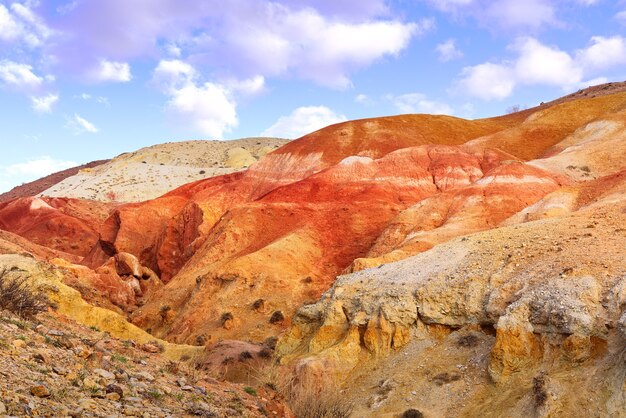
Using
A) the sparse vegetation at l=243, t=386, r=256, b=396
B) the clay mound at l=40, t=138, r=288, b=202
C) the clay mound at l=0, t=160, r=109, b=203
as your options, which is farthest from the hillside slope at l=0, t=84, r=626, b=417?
the clay mound at l=0, t=160, r=109, b=203

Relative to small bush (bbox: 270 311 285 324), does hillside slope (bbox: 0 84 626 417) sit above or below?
above

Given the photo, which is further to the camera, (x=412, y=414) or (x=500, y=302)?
(x=500, y=302)

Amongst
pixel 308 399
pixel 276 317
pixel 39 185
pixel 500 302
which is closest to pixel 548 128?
pixel 276 317

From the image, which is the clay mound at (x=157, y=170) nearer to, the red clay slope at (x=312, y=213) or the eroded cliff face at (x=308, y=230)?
the red clay slope at (x=312, y=213)

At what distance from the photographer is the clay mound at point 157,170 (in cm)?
8194

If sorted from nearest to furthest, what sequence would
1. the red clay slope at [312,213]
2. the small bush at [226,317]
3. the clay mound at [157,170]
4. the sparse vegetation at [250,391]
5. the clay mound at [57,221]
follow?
the sparse vegetation at [250,391] → the small bush at [226,317] → the red clay slope at [312,213] → the clay mound at [57,221] → the clay mound at [157,170]

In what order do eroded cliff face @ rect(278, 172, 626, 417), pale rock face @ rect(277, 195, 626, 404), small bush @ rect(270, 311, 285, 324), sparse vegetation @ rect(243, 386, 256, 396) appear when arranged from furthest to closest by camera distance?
small bush @ rect(270, 311, 285, 324), pale rock face @ rect(277, 195, 626, 404), eroded cliff face @ rect(278, 172, 626, 417), sparse vegetation @ rect(243, 386, 256, 396)

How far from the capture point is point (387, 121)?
55.9 m

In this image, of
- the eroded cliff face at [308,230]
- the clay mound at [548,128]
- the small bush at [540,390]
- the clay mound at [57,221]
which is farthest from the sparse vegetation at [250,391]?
the clay mound at [57,221]

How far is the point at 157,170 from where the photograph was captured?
A: 90375mm

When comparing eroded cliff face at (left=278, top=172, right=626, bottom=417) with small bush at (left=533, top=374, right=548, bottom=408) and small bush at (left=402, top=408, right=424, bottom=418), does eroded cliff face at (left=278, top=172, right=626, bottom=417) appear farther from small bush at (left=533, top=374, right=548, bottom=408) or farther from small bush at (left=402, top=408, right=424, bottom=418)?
small bush at (left=402, top=408, right=424, bottom=418)

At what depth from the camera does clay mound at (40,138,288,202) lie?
81938 millimetres

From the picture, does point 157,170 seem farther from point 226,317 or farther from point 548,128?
point 226,317

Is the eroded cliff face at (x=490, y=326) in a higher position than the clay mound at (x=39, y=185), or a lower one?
lower
